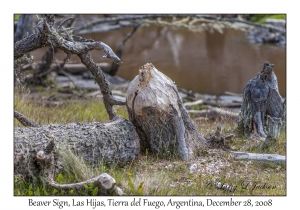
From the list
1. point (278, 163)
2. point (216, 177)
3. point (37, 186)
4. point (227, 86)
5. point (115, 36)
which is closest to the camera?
point (37, 186)

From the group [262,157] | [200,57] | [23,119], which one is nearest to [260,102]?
[262,157]

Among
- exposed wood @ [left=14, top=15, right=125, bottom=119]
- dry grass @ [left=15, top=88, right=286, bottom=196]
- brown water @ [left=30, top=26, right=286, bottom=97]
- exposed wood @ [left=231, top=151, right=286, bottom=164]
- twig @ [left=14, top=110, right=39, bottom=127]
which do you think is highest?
brown water @ [left=30, top=26, right=286, bottom=97]

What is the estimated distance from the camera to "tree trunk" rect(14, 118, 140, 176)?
21.6ft

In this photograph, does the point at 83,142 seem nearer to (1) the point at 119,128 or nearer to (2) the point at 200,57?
(1) the point at 119,128

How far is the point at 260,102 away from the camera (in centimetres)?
941

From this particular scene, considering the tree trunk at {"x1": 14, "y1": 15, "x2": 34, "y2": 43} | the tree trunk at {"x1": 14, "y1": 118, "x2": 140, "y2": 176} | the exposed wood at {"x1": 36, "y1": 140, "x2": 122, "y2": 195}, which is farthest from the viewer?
the tree trunk at {"x1": 14, "y1": 15, "x2": 34, "y2": 43}

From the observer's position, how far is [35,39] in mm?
7496

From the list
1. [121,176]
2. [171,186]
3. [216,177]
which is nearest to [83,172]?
[121,176]

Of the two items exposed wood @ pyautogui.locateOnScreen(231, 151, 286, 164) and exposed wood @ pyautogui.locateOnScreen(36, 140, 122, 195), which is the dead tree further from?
exposed wood @ pyautogui.locateOnScreen(231, 151, 286, 164)

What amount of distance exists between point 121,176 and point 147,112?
1293 mm

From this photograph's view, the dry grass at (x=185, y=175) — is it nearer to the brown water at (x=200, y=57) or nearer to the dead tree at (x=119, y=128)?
the dead tree at (x=119, y=128)

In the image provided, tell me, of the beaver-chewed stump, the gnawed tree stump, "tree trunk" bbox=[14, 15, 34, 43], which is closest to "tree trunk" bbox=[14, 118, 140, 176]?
the beaver-chewed stump

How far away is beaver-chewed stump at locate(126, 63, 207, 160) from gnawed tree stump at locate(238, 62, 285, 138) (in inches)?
77.4

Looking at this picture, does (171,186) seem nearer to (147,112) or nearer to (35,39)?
(147,112)
